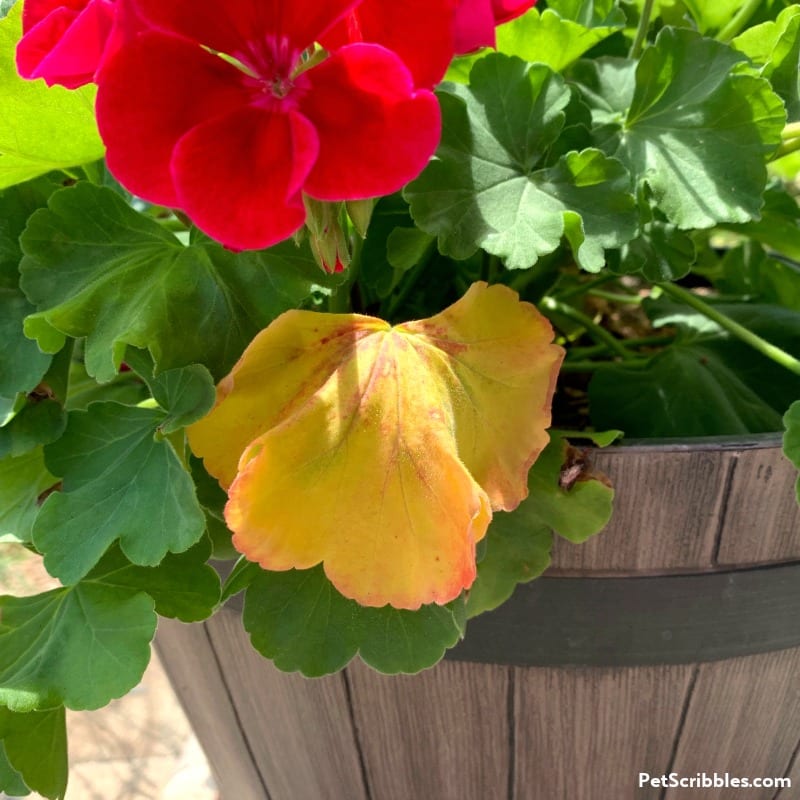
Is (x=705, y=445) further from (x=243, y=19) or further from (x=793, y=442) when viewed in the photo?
(x=243, y=19)

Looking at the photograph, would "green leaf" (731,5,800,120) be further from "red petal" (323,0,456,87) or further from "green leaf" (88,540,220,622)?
"green leaf" (88,540,220,622)

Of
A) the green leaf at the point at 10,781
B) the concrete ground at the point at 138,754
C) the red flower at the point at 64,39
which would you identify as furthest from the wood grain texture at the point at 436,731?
the concrete ground at the point at 138,754

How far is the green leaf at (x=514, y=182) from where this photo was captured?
21.0 inches

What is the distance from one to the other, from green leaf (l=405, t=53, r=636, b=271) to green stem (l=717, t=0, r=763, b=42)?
0.24m

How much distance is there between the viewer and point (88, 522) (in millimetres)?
532

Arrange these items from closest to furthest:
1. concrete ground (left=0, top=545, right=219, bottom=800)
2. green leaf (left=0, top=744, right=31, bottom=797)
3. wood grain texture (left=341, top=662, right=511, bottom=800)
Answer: green leaf (left=0, top=744, right=31, bottom=797) → wood grain texture (left=341, top=662, right=511, bottom=800) → concrete ground (left=0, top=545, right=219, bottom=800)

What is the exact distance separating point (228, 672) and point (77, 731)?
0.83 m

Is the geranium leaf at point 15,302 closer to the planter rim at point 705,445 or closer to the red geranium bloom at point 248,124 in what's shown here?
the red geranium bloom at point 248,124

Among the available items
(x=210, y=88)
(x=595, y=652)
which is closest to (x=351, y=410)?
(x=210, y=88)

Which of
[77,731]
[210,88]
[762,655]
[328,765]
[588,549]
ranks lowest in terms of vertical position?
[77,731]

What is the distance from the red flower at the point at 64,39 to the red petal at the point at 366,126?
0.09 metres

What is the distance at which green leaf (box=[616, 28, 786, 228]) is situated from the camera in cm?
56

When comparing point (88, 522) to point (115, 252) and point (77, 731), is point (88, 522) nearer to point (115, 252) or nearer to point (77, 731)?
point (115, 252)

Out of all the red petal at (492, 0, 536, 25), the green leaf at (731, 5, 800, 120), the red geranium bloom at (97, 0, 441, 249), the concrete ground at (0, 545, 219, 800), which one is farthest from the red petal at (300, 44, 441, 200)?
the concrete ground at (0, 545, 219, 800)
